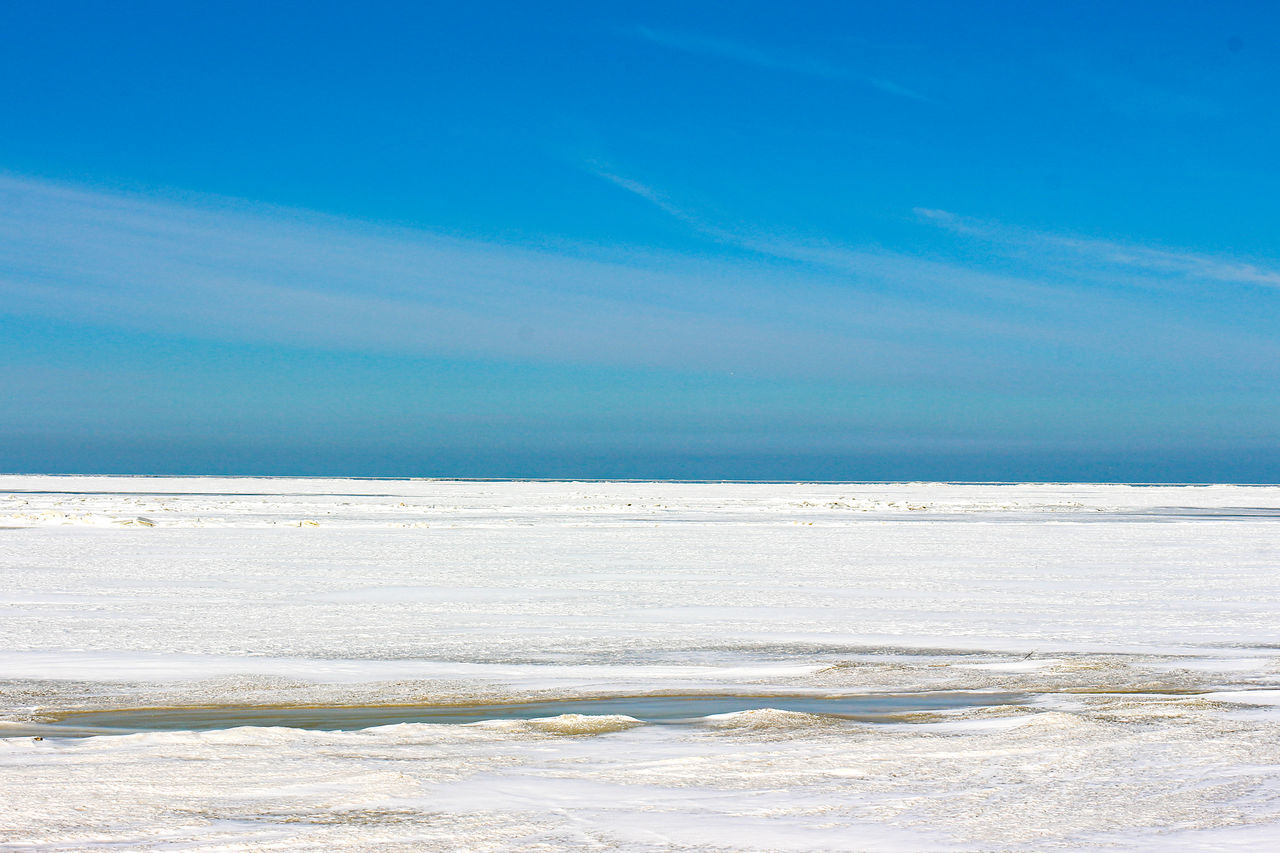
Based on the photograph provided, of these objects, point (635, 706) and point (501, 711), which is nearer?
point (501, 711)

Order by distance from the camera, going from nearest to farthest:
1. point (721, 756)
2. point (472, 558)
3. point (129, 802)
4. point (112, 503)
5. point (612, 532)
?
point (129, 802) → point (721, 756) → point (472, 558) → point (612, 532) → point (112, 503)

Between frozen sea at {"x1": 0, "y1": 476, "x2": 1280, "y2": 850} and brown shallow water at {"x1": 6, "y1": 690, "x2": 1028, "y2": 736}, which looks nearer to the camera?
frozen sea at {"x1": 0, "y1": 476, "x2": 1280, "y2": 850}

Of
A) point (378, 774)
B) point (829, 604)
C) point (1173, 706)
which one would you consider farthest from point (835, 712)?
point (829, 604)

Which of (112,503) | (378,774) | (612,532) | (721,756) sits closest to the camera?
(378,774)

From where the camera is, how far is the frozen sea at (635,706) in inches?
180

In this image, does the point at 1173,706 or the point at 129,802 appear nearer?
the point at 129,802

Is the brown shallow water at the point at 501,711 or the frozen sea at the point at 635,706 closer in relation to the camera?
the frozen sea at the point at 635,706

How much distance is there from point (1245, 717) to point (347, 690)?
578 cm

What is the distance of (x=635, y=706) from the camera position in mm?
7277

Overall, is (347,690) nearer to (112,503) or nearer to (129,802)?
(129,802)

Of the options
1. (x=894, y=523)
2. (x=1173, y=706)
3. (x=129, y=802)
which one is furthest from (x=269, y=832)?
(x=894, y=523)

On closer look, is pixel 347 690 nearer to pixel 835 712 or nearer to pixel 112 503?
pixel 835 712

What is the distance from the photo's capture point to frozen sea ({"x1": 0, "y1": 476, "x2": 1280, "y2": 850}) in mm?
4578

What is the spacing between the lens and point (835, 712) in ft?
23.2
